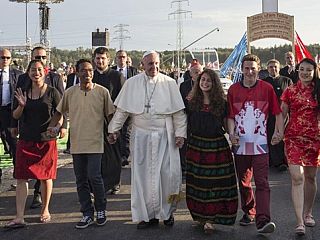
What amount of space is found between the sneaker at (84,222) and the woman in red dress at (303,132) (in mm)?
2294

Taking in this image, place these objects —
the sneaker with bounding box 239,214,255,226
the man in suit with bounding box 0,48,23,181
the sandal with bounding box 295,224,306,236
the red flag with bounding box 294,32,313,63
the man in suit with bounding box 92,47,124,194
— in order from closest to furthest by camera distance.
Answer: the sandal with bounding box 295,224,306,236 < the sneaker with bounding box 239,214,255,226 < the man in suit with bounding box 92,47,124,194 < the man in suit with bounding box 0,48,23,181 < the red flag with bounding box 294,32,313,63

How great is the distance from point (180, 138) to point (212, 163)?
477 millimetres

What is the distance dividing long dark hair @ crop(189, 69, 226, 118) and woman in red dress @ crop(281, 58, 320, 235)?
757 millimetres

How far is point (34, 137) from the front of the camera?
627cm

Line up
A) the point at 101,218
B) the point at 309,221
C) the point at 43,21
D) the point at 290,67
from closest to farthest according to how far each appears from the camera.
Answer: the point at 309,221 < the point at 101,218 < the point at 290,67 < the point at 43,21

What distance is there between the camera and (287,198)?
7.25 metres

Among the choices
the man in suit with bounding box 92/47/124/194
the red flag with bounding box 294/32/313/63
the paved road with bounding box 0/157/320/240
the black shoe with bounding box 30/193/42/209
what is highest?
the red flag with bounding box 294/32/313/63

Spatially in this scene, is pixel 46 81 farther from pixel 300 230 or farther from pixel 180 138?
pixel 300 230

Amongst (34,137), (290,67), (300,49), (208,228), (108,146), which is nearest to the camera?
(208,228)

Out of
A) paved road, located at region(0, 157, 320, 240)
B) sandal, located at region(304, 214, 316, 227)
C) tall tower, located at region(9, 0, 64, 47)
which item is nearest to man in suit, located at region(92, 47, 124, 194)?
paved road, located at region(0, 157, 320, 240)

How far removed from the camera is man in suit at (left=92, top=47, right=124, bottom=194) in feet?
23.6

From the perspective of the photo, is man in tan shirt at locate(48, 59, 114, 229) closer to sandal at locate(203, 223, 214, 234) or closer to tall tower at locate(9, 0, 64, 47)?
sandal at locate(203, 223, 214, 234)

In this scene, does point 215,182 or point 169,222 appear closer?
point 215,182

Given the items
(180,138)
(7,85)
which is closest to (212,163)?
(180,138)
